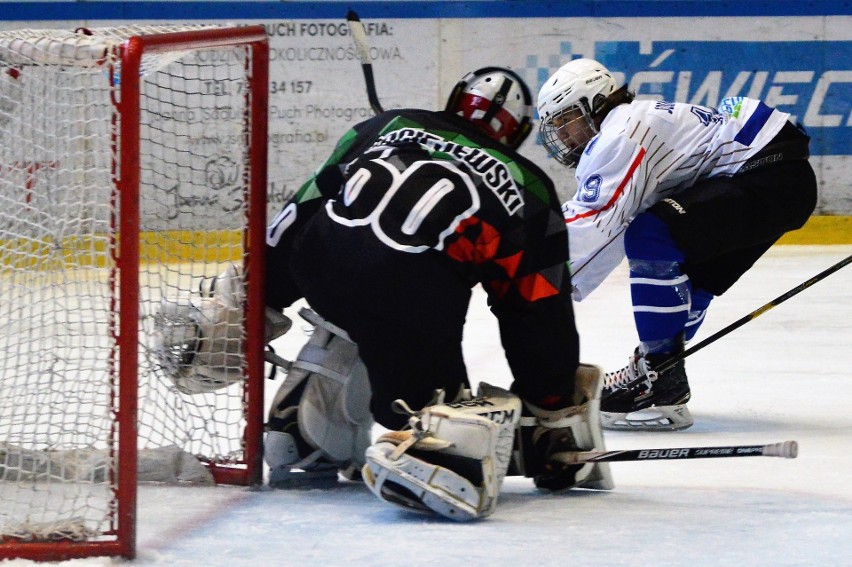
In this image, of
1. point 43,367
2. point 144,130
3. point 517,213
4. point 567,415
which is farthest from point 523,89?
point 144,130

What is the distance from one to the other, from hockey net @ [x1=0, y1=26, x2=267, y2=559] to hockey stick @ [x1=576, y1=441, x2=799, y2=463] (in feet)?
1.95

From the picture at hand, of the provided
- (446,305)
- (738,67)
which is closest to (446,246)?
(446,305)

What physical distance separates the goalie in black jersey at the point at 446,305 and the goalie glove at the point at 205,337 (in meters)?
0.15

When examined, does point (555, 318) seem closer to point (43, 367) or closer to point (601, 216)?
point (601, 216)

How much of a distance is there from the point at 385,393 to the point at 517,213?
36 centimetres

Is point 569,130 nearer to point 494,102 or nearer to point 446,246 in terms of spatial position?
point 494,102

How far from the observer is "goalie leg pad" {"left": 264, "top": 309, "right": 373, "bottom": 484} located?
7.34 feet

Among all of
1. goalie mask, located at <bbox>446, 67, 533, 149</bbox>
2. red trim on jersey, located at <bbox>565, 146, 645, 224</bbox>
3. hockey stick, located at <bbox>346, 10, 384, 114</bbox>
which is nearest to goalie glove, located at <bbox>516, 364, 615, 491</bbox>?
goalie mask, located at <bbox>446, 67, 533, 149</bbox>

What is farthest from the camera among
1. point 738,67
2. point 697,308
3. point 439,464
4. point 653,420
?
point 738,67

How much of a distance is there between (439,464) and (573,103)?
4.10ft

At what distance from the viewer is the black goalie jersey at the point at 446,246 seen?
1.99 metres

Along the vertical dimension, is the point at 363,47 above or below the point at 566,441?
above

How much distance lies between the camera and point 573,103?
293 cm

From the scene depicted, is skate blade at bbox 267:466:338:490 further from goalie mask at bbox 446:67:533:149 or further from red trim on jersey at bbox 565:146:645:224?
red trim on jersey at bbox 565:146:645:224
